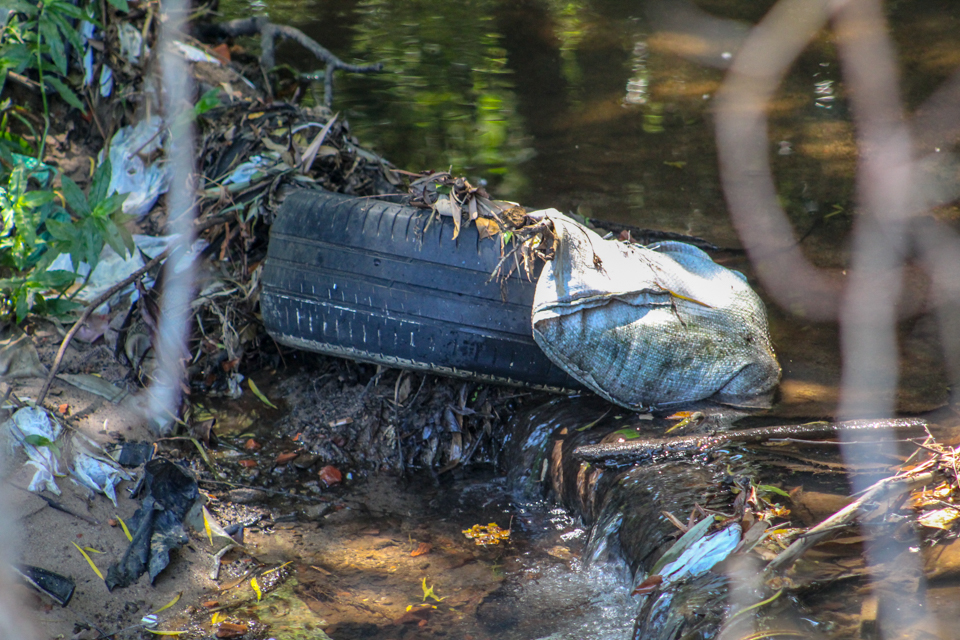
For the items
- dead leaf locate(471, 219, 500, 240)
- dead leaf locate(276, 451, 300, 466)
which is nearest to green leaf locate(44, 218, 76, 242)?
dead leaf locate(276, 451, 300, 466)

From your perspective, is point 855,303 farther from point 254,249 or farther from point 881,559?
point 254,249

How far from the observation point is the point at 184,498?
8.28 ft

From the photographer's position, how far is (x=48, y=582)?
221 cm

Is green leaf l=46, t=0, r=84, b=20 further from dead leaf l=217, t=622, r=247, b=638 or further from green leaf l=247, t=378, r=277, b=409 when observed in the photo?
dead leaf l=217, t=622, r=247, b=638

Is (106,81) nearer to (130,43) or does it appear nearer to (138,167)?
(130,43)

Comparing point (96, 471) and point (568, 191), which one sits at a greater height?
point (568, 191)

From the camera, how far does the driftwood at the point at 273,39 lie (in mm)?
4867

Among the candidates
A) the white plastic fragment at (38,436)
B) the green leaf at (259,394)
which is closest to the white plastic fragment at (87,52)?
the green leaf at (259,394)

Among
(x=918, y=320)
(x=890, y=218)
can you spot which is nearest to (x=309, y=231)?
(x=918, y=320)

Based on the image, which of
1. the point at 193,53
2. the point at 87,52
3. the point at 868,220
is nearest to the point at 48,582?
the point at 87,52

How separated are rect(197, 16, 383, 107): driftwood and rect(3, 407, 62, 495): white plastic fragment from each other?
2.75m

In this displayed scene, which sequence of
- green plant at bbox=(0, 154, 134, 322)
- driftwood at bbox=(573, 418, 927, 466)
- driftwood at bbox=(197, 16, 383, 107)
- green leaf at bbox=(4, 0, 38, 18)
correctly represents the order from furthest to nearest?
driftwood at bbox=(197, 16, 383, 107), green leaf at bbox=(4, 0, 38, 18), green plant at bbox=(0, 154, 134, 322), driftwood at bbox=(573, 418, 927, 466)

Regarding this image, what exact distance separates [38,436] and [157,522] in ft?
1.77

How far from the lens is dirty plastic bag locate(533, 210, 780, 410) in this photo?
2.60 metres
